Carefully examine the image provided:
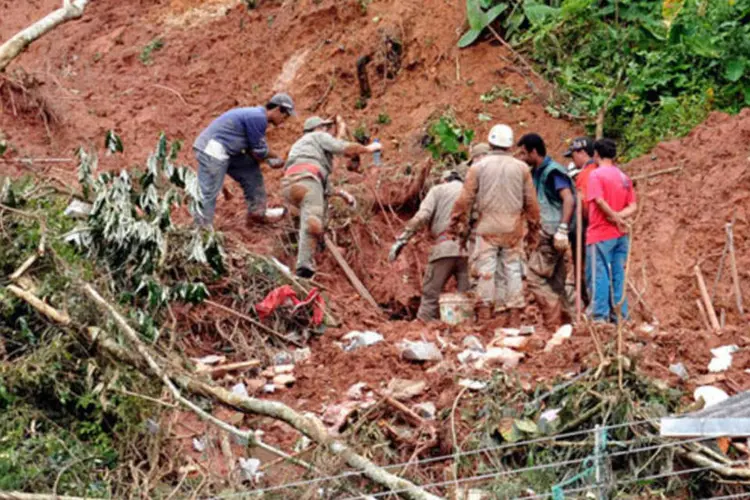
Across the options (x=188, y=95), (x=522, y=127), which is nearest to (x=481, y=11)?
(x=522, y=127)

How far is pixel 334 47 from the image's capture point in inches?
672

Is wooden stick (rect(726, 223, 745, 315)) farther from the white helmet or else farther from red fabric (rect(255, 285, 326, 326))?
red fabric (rect(255, 285, 326, 326))

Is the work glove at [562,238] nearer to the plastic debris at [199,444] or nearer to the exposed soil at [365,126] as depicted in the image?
the exposed soil at [365,126]

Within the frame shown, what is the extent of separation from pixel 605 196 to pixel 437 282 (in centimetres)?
203

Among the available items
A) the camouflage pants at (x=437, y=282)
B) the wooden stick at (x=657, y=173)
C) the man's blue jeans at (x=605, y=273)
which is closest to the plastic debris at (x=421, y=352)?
the man's blue jeans at (x=605, y=273)

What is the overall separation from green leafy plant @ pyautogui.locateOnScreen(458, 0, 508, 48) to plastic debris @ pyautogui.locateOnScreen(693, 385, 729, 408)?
8330mm

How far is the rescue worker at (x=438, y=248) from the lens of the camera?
38.7ft

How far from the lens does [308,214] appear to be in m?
12.1

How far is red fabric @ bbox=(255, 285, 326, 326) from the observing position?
10.6 m

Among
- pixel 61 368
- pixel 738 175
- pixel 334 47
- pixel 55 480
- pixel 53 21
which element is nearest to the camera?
pixel 55 480

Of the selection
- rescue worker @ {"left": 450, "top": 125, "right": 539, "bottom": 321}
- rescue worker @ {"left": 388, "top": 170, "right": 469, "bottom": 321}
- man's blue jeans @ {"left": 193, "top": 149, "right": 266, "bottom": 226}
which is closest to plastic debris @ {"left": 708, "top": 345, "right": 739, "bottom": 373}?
rescue worker @ {"left": 450, "top": 125, "right": 539, "bottom": 321}

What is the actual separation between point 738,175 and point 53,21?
21.6 ft

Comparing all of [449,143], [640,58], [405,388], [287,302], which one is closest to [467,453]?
[405,388]

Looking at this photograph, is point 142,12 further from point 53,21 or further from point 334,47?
point 53,21
